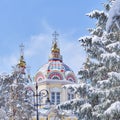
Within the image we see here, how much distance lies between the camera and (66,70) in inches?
2459

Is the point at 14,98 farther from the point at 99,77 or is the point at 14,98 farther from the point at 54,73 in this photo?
the point at 54,73

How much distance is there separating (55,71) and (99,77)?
4660 centimetres

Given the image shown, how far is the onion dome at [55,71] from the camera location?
2388 inches

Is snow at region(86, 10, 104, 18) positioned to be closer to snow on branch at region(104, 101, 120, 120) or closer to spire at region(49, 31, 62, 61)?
snow on branch at region(104, 101, 120, 120)

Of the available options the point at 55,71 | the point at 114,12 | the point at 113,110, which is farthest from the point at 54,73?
the point at 114,12

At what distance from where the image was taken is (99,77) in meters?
14.3

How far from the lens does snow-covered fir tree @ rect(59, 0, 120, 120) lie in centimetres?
1236

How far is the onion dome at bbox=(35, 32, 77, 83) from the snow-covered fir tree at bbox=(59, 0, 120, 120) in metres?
45.3

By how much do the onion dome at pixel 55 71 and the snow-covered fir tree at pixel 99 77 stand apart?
4529 centimetres

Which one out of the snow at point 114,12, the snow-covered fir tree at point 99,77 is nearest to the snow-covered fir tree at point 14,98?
the snow-covered fir tree at point 99,77

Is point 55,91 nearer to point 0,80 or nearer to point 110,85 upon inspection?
point 0,80

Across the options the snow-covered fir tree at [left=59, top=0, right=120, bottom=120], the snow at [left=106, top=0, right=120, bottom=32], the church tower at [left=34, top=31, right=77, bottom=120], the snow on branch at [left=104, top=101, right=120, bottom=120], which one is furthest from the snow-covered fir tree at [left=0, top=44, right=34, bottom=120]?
the church tower at [left=34, top=31, right=77, bottom=120]

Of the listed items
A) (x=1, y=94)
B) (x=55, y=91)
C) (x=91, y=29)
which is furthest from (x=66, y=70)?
(x=91, y=29)

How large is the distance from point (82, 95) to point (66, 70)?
4832cm
